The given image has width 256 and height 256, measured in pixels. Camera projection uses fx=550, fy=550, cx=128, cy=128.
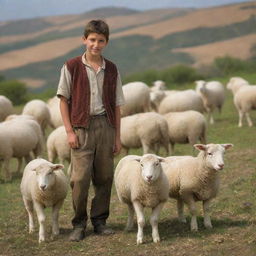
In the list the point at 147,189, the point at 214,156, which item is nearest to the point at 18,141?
the point at 147,189

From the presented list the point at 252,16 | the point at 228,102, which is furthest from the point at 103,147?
the point at 252,16

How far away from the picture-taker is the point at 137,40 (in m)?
45.9

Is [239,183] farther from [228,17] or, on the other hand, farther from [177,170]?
[228,17]

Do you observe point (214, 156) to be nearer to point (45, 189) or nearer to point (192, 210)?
point (192, 210)

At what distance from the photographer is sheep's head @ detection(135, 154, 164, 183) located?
634cm

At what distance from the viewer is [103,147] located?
6711 millimetres

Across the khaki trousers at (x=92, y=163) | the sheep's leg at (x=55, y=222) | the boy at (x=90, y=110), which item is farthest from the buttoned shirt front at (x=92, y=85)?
the sheep's leg at (x=55, y=222)

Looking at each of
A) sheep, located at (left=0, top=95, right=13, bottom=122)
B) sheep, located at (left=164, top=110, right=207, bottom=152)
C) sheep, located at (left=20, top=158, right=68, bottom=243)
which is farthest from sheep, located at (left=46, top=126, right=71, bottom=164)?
sheep, located at (left=0, top=95, right=13, bottom=122)

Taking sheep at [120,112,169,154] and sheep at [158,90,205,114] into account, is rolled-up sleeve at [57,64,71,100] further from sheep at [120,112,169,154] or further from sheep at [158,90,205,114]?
sheep at [158,90,205,114]

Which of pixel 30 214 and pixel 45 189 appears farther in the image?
pixel 30 214

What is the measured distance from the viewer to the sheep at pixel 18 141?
12.3 meters

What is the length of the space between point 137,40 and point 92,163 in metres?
Answer: 39.9

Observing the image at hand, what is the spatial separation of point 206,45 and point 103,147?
39307 millimetres

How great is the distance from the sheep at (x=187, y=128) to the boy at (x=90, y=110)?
265 inches
